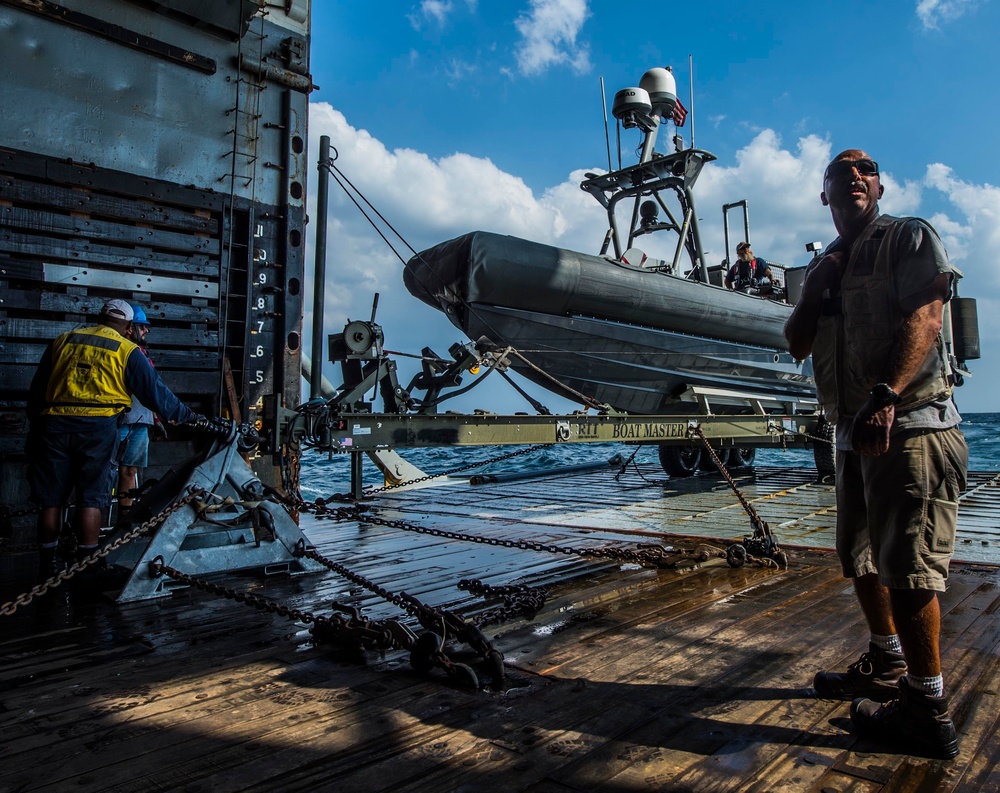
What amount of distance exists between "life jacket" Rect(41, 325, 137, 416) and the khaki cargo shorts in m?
3.66

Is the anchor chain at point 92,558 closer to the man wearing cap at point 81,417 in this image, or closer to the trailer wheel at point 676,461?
the man wearing cap at point 81,417

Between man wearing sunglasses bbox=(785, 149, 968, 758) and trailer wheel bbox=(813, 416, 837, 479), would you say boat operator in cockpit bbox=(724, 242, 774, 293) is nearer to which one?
trailer wheel bbox=(813, 416, 837, 479)

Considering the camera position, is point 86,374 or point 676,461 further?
point 676,461

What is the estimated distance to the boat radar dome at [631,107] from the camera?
9.84 m

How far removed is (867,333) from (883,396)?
28 cm

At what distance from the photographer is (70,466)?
379 cm

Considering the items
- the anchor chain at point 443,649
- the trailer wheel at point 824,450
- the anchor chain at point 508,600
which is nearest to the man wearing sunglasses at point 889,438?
the anchor chain at point 443,649

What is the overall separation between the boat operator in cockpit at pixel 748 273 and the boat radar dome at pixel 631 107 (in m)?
2.33

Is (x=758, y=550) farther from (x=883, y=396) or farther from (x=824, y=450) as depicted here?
(x=824, y=450)

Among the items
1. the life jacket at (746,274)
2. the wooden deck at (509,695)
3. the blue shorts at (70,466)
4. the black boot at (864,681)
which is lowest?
the wooden deck at (509,695)

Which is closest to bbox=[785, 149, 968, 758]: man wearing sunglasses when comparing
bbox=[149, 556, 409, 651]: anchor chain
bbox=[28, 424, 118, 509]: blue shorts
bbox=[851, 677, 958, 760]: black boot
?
bbox=[851, 677, 958, 760]: black boot

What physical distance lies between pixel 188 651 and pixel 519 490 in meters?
6.65

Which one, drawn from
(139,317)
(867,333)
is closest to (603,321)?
(139,317)

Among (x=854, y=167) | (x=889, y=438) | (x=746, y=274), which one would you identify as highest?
(x=746, y=274)
